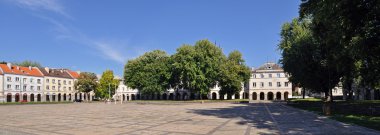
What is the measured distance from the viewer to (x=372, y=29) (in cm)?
2172

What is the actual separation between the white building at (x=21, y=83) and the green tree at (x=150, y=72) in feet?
102

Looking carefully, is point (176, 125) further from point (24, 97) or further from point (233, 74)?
point (24, 97)

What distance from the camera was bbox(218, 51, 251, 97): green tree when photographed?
285 feet

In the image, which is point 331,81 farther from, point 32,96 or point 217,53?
point 32,96

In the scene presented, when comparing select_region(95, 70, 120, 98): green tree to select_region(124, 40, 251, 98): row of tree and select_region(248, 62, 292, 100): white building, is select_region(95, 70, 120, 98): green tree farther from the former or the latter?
select_region(248, 62, 292, 100): white building

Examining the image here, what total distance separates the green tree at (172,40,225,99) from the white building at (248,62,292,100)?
26405 mm

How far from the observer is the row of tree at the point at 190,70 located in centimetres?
8181

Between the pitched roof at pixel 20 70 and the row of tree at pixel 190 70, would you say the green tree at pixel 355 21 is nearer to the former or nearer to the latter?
the row of tree at pixel 190 70

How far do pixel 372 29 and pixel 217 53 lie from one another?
6540 cm

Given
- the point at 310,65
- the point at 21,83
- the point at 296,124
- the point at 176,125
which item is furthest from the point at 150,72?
the point at 296,124

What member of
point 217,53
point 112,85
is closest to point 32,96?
point 112,85

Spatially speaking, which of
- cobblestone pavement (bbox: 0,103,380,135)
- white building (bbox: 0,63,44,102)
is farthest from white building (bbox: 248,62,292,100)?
cobblestone pavement (bbox: 0,103,380,135)

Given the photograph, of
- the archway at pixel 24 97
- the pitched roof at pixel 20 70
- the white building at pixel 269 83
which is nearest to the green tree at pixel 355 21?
the white building at pixel 269 83

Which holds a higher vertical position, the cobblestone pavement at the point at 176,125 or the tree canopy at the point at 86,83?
the tree canopy at the point at 86,83
